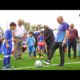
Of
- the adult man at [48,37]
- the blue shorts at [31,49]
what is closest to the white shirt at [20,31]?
the blue shorts at [31,49]

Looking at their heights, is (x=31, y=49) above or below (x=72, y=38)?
below

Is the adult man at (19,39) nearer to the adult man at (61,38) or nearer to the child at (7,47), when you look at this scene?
the child at (7,47)

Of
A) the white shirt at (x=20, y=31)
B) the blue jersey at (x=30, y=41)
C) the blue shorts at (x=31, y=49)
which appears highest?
the white shirt at (x=20, y=31)

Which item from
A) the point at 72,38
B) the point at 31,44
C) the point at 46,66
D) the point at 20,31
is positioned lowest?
the point at 46,66

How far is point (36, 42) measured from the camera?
4539 millimetres

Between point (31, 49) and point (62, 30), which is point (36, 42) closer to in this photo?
point (31, 49)

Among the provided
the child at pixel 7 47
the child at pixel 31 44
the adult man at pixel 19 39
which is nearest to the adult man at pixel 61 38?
the child at pixel 31 44

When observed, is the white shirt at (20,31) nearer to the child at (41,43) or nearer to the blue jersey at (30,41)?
the blue jersey at (30,41)

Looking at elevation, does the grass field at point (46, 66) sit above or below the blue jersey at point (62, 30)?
below

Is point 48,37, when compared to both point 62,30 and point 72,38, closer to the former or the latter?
point 62,30

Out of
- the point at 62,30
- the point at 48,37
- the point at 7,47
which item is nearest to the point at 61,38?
the point at 62,30

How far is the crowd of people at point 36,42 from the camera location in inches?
177
